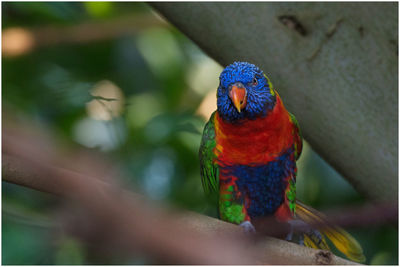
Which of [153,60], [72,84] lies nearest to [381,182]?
[72,84]

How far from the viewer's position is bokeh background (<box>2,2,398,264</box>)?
0.57 m

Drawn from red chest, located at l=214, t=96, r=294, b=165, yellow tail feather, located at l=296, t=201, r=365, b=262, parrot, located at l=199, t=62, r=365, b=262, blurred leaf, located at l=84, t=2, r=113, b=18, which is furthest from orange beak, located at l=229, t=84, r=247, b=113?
blurred leaf, located at l=84, t=2, r=113, b=18

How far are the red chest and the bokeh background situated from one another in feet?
0.24

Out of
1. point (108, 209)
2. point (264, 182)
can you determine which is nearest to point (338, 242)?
point (264, 182)

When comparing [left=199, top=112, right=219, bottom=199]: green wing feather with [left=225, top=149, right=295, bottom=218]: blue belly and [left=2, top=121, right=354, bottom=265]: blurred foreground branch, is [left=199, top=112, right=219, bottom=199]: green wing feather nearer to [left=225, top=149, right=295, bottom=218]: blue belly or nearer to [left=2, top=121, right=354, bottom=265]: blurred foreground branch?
[left=225, top=149, right=295, bottom=218]: blue belly

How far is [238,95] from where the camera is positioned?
74cm

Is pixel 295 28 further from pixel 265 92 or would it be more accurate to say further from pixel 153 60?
pixel 153 60

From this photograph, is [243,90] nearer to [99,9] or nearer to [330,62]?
[330,62]

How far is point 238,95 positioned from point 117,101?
9.1 inches

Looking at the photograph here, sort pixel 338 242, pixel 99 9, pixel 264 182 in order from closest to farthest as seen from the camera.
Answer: pixel 338 242
pixel 264 182
pixel 99 9

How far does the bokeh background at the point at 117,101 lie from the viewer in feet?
1.86

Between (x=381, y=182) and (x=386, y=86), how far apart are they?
9.1 inches

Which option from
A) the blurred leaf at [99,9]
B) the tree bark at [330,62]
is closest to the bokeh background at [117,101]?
the blurred leaf at [99,9]

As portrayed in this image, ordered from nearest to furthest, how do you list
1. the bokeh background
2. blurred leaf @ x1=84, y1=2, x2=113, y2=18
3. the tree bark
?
the bokeh background, the tree bark, blurred leaf @ x1=84, y1=2, x2=113, y2=18
